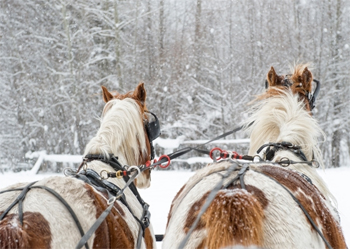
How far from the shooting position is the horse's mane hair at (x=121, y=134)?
2838mm

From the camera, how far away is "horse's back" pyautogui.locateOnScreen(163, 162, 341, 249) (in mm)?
1392

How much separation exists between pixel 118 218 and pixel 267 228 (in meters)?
0.94

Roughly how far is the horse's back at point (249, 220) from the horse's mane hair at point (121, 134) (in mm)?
1309

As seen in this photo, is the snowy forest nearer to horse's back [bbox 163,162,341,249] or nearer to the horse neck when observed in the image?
the horse neck

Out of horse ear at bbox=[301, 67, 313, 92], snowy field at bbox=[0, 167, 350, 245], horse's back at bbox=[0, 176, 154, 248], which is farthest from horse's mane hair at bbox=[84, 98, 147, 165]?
snowy field at bbox=[0, 167, 350, 245]

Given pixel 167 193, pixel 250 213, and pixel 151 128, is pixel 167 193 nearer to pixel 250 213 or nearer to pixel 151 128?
pixel 151 128

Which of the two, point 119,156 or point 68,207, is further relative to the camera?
point 119,156

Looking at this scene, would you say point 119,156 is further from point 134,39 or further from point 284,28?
point 284,28

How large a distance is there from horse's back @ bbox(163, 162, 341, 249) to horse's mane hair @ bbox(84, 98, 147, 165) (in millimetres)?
1309

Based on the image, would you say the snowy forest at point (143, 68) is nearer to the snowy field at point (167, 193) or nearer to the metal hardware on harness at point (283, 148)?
the snowy field at point (167, 193)

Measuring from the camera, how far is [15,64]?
46.6ft

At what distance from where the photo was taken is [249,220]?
1.40 m

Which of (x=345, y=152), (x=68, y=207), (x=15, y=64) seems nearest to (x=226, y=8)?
(x=345, y=152)

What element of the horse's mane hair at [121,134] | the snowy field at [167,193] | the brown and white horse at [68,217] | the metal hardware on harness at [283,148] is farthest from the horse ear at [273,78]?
the snowy field at [167,193]
